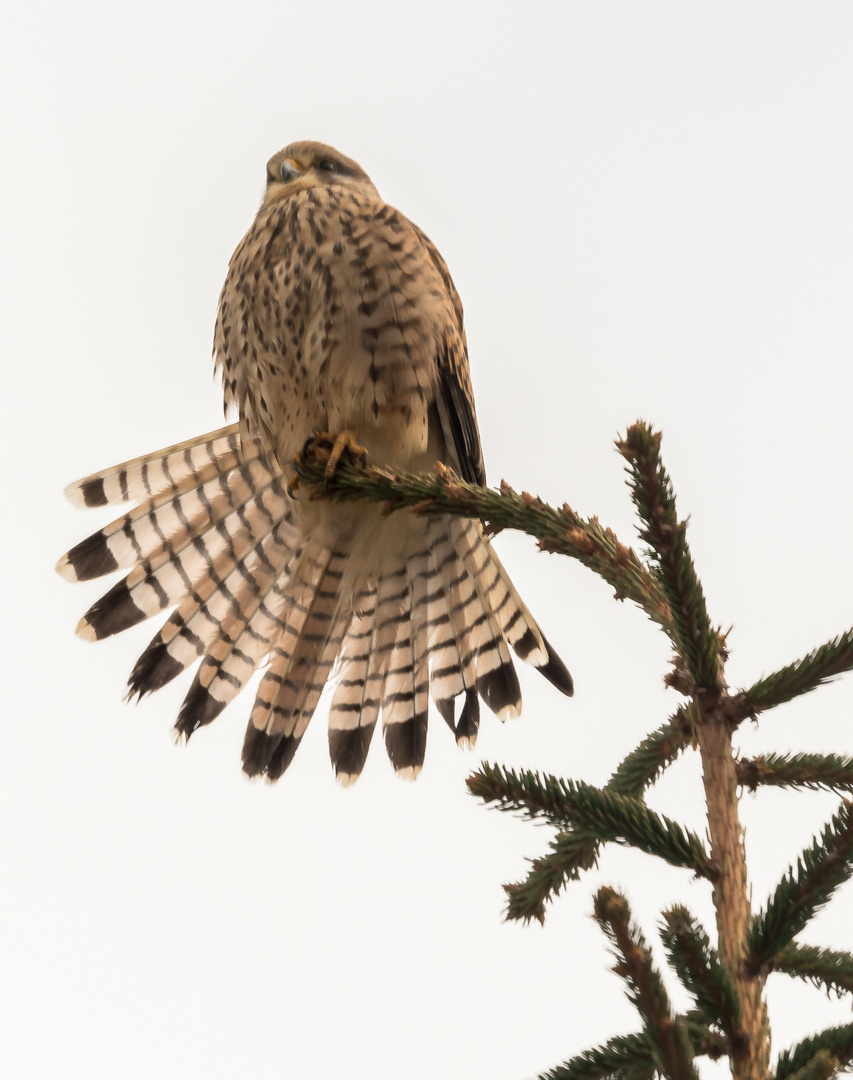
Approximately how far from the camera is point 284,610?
→ 346 cm

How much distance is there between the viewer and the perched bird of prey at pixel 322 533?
10.4 ft

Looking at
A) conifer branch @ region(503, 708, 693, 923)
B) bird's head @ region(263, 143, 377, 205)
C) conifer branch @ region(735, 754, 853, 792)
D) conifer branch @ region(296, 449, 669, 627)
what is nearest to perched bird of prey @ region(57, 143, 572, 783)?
bird's head @ region(263, 143, 377, 205)

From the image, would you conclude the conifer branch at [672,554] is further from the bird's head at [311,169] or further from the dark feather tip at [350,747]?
the bird's head at [311,169]

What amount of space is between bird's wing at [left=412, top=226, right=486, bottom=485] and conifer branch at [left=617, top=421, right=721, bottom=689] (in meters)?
1.98

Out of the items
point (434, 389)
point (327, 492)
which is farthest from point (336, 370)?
point (327, 492)

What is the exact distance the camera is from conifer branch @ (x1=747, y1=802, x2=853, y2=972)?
1.16 meters

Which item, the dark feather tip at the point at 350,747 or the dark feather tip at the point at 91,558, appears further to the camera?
the dark feather tip at the point at 91,558

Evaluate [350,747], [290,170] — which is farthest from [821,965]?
[290,170]

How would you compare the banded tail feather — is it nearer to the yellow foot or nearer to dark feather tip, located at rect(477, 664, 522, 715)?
dark feather tip, located at rect(477, 664, 522, 715)

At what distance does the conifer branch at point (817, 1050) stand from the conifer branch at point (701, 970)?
7 cm

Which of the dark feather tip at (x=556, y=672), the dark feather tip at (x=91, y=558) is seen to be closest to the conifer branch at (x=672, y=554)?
the dark feather tip at (x=556, y=672)

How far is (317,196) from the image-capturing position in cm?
357

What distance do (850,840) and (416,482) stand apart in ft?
3.84

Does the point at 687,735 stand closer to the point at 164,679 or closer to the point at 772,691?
the point at 772,691
